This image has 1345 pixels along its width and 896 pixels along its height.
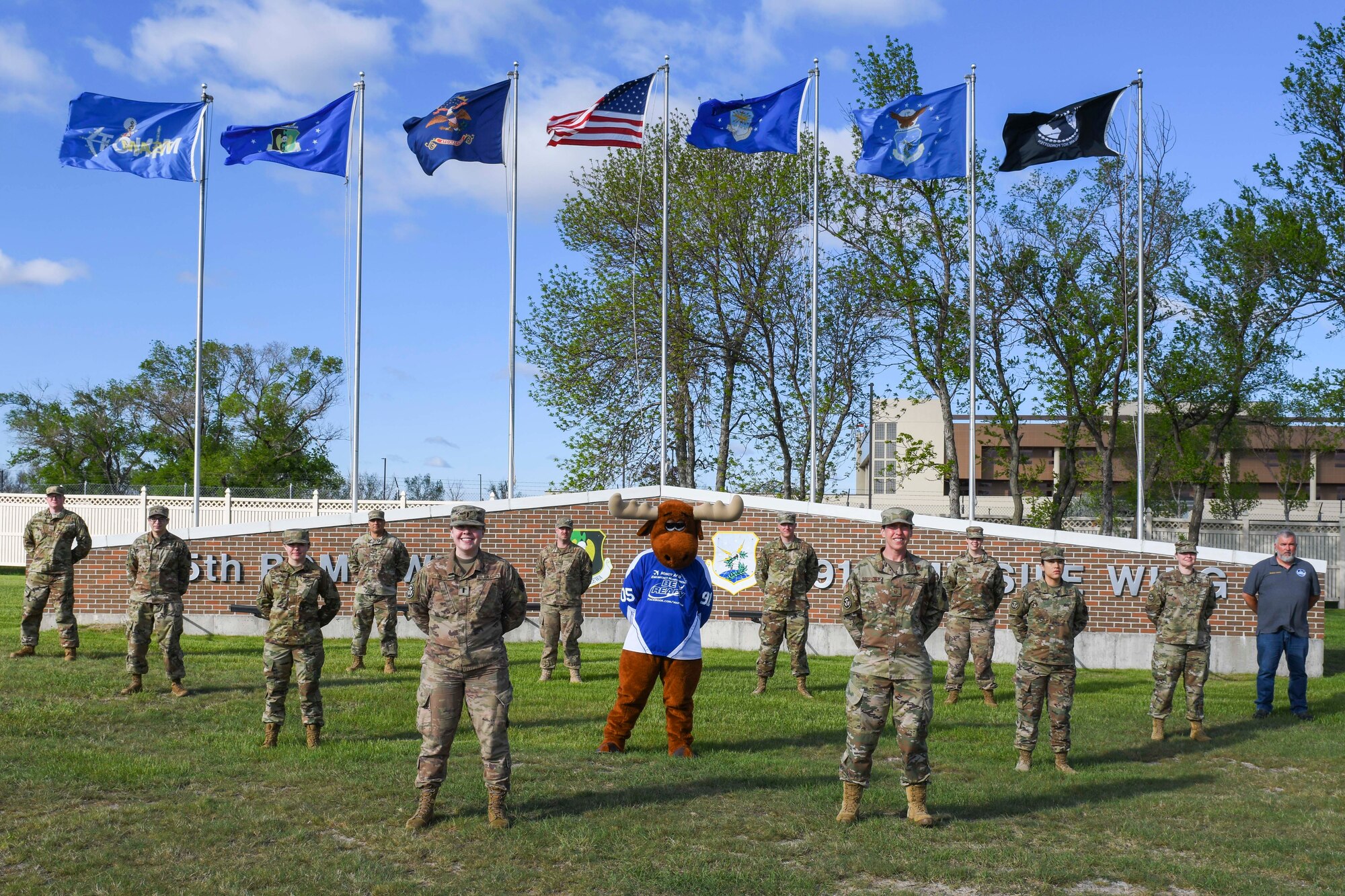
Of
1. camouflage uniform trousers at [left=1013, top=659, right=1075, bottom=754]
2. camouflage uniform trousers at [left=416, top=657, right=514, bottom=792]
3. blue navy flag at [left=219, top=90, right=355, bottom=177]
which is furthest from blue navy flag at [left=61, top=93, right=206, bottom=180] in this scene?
camouflage uniform trousers at [left=1013, top=659, right=1075, bottom=754]

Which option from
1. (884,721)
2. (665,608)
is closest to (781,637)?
(665,608)

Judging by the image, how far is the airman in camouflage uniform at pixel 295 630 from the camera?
33.4 feet

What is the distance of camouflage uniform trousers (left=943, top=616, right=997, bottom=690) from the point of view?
13734mm

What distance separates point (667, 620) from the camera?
33.8ft

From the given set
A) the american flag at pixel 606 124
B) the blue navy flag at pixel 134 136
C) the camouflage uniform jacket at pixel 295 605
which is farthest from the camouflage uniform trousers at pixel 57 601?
the american flag at pixel 606 124

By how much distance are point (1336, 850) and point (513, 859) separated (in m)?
5.63

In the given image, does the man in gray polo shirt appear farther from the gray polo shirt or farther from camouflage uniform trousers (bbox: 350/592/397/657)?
camouflage uniform trousers (bbox: 350/592/397/657)

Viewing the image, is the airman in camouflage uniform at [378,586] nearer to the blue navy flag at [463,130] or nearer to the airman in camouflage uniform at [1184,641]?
the blue navy flag at [463,130]

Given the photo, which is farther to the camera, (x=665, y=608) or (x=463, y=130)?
(x=463, y=130)

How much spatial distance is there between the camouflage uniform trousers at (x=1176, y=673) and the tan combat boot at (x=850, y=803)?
5.32 m

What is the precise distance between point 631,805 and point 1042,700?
3931 mm

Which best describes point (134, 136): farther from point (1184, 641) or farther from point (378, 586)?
point (1184, 641)

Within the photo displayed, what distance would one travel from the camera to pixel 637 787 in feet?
30.1

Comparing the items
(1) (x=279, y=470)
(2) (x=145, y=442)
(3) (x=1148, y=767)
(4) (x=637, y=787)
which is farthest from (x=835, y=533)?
(2) (x=145, y=442)
